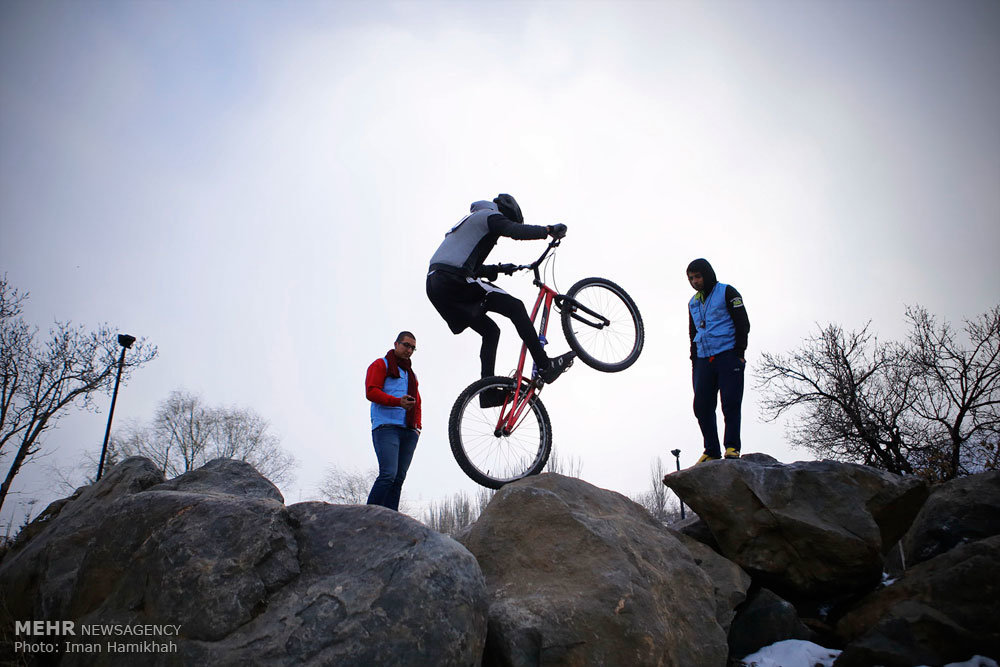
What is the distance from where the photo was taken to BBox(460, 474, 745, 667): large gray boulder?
10.2 ft

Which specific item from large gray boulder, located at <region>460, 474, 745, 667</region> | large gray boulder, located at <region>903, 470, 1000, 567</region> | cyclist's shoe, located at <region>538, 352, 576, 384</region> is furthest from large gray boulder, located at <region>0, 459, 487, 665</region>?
large gray boulder, located at <region>903, 470, 1000, 567</region>

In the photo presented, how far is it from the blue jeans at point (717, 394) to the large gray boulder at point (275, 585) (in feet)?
11.5

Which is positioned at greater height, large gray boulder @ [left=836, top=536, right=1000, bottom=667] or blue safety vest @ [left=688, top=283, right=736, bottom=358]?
blue safety vest @ [left=688, top=283, right=736, bottom=358]

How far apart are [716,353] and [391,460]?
3.60m

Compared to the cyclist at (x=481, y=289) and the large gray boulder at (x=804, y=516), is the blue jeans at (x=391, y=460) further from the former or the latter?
the large gray boulder at (x=804, y=516)

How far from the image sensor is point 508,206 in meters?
5.66

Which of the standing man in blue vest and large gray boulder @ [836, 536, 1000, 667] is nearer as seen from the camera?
large gray boulder @ [836, 536, 1000, 667]

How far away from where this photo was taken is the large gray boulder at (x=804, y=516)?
4.48m

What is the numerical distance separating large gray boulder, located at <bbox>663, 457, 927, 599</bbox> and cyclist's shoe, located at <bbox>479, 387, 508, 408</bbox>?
75.3 inches

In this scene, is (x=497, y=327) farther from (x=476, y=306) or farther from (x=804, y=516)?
(x=804, y=516)

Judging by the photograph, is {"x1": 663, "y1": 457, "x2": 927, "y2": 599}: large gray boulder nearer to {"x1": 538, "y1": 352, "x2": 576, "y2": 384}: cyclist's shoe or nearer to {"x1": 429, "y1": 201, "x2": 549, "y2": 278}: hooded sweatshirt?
{"x1": 538, "y1": 352, "x2": 576, "y2": 384}: cyclist's shoe

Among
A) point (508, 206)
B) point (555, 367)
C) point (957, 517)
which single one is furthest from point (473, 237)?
point (957, 517)

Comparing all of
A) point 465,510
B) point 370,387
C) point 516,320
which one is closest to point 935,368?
point 516,320

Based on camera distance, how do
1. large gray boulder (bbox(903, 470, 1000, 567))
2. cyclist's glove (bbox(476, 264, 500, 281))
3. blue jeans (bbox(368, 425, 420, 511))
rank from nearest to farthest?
1. large gray boulder (bbox(903, 470, 1000, 567))
2. blue jeans (bbox(368, 425, 420, 511))
3. cyclist's glove (bbox(476, 264, 500, 281))
